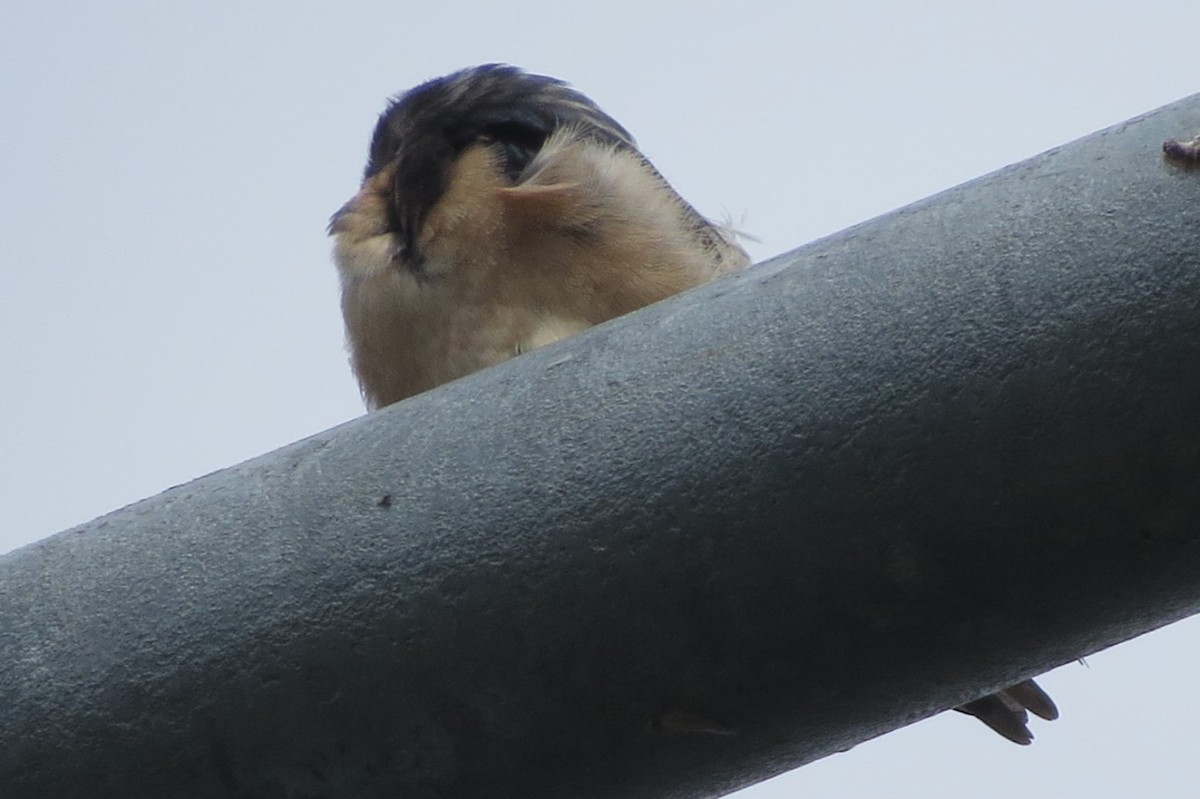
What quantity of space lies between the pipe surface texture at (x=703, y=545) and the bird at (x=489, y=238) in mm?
1407

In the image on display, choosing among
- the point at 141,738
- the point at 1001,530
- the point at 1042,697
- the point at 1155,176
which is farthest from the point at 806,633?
the point at 1042,697

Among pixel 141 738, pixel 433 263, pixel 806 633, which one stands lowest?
pixel 141 738

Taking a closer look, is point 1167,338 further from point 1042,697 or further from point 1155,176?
point 1042,697

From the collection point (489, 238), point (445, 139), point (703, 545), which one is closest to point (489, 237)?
point (489, 238)

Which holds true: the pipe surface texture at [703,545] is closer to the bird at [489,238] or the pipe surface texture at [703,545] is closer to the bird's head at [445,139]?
the bird at [489,238]

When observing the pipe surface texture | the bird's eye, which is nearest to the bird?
the bird's eye

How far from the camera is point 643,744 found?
1243 mm

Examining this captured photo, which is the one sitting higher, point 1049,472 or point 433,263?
point 433,263

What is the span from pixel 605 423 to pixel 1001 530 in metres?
0.33

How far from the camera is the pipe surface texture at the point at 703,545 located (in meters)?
1.12

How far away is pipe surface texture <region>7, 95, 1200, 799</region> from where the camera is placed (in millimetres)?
1122

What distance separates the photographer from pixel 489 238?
2797 mm

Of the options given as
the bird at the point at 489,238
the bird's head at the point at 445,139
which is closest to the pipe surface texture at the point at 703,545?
the bird at the point at 489,238

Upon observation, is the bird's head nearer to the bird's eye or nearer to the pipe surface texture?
the bird's eye
